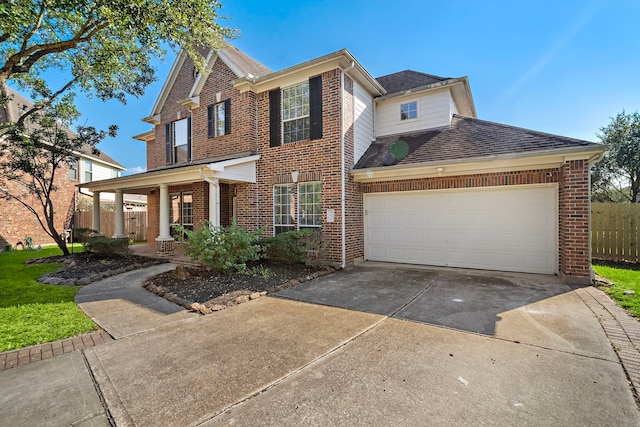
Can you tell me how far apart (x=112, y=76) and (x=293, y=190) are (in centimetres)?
674

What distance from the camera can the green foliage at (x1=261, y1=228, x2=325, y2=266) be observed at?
7.86 metres

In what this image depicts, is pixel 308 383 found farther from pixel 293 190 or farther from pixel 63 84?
pixel 63 84

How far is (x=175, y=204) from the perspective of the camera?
12477mm

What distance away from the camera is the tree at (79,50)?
5840 millimetres

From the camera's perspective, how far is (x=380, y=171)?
8391 mm

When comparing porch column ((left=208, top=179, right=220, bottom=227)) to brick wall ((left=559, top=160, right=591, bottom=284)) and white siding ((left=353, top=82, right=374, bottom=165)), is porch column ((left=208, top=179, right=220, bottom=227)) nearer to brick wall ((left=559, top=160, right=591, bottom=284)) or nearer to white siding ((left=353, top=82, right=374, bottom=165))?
white siding ((left=353, top=82, right=374, bottom=165))

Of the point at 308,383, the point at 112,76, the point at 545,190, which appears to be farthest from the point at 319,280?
the point at 112,76

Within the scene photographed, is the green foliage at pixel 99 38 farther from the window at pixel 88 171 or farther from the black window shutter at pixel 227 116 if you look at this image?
the window at pixel 88 171

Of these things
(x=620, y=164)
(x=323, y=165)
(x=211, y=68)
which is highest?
(x=211, y=68)

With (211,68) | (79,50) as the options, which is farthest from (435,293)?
(79,50)

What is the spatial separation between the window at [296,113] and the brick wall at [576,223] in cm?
630

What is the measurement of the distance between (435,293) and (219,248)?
4931mm

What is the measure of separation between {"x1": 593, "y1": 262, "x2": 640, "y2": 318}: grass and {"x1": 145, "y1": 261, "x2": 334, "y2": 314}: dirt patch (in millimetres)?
5826

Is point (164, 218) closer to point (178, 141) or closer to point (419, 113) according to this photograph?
point (178, 141)
